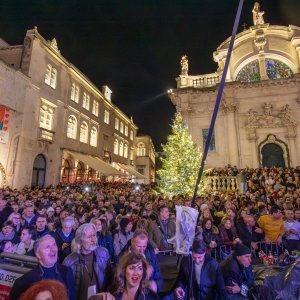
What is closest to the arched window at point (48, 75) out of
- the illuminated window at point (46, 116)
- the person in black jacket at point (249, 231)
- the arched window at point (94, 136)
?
the illuminated window at point (46, 116)

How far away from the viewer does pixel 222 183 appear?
18.8m

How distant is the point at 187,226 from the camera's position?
2.92 meters

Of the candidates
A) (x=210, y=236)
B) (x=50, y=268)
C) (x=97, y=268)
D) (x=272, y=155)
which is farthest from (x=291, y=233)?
(x=272, y=155)

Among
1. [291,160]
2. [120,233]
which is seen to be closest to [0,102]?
[120,233]

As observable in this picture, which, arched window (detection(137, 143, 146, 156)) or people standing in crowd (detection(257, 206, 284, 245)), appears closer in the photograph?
people standing in crowd (detection(257, 206, 284, 245))

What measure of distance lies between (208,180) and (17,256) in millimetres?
17368

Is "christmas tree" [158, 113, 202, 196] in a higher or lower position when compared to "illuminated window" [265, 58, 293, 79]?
lower

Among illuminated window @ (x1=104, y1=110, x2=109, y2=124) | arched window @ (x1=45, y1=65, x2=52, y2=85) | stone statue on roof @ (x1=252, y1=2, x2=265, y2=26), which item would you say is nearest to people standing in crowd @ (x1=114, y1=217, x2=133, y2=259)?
arched window @ (x1=45, y1=65, x2=52, y2=85)

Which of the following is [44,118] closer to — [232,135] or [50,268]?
[232,135]

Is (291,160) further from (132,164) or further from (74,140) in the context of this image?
(132,164)

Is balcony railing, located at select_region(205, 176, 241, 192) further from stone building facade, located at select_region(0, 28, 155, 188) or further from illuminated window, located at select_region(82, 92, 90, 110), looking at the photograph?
illuminated window, located at select_region(82, 92, 90, 110)

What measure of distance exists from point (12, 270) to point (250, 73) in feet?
91.8

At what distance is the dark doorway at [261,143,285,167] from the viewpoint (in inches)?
864

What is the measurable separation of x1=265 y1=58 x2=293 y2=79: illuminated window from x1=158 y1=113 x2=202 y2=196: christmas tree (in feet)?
46.4
